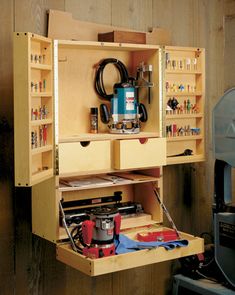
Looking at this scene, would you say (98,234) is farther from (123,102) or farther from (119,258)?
(123,102)

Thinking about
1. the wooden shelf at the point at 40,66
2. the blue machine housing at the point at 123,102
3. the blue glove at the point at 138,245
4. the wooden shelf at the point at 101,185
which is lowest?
the blue glove at the point at 138,245

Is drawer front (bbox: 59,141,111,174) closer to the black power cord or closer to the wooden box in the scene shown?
the black power cord

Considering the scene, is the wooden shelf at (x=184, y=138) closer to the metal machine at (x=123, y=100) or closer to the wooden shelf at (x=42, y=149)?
the metal machine at (x=123, y=100)

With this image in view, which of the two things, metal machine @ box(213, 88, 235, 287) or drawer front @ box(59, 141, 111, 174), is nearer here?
drawer front @ box(59, 141, 111, 174)

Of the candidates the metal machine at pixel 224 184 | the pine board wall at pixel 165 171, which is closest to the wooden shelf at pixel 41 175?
the pine board wall at pixel 165 171

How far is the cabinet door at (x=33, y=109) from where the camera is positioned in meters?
2.20

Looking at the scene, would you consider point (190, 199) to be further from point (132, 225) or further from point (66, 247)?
point (66, 247)

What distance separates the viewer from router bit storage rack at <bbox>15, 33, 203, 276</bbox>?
2.52 meters

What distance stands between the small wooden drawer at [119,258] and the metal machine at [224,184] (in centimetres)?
20

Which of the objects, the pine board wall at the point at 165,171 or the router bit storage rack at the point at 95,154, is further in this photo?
the pine board wall at the point at 165,171

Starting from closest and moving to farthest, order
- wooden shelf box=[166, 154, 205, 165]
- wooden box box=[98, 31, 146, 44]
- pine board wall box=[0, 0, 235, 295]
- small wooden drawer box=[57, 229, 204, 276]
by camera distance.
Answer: small wooden drawer box=[57, 229, 204, 276] → pine board wall box=[0, 0, 235, 295] → wooden box box=[98, 31, 146, 44] → wooden shelf box=[166, 154, 205, 165]

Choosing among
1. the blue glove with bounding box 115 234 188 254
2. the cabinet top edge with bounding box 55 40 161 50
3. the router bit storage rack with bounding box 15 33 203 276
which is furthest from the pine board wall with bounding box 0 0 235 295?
the blue glove with bounding box 115 234 188 254

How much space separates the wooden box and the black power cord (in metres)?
0.12

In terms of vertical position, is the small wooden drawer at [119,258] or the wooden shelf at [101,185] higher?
the wooden shelf at [101,185]
